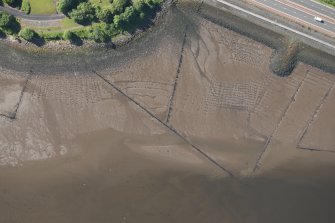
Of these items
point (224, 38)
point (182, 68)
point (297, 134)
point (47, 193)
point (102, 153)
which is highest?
point (224, 38)

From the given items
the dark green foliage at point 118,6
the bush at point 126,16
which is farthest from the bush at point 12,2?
the bush at point 126,16

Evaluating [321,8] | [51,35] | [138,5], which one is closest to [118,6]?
[138,5]

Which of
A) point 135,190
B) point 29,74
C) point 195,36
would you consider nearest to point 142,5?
point 195,36

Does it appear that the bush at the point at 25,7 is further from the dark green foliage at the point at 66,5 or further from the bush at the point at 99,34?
the bush at the point at 99,34

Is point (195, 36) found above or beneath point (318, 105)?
above

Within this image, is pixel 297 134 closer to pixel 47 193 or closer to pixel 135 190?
pixel 135 190
